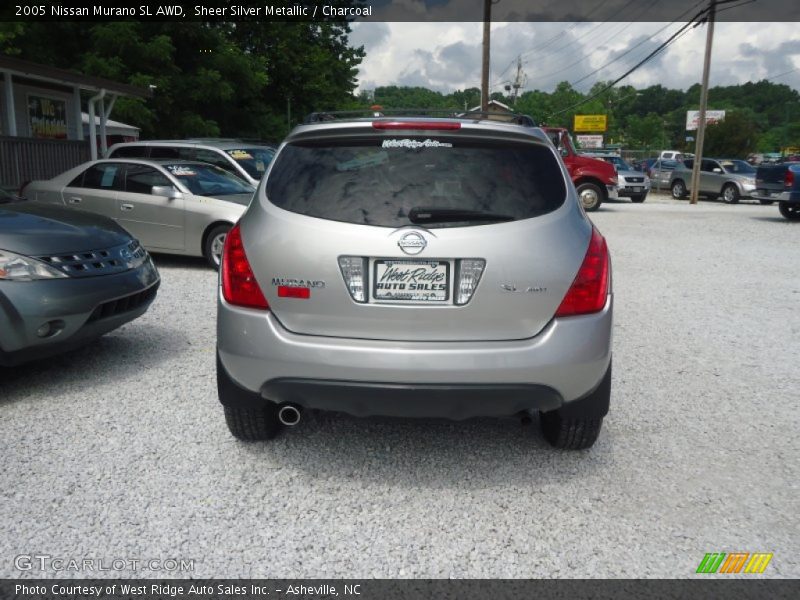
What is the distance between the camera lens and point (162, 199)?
9.15m

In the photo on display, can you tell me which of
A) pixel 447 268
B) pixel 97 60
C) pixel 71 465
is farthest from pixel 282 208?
pixel 97 60

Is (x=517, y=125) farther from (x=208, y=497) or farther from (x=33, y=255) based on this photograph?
(x=33, y=255)

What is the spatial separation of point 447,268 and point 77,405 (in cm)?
263

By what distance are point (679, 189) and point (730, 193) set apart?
2.75m

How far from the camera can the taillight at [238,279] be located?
10.1ft

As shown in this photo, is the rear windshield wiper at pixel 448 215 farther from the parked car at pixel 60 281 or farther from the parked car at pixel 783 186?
the parked car at pixel 783 186

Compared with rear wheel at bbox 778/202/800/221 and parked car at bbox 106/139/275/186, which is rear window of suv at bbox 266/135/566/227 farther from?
rear wheel at bbox 778/202/800/221

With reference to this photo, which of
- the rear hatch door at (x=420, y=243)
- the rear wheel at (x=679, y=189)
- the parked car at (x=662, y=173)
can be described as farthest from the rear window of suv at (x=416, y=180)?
the parked car at (x=662, y=173)

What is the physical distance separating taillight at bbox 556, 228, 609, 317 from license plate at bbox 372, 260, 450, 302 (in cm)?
53

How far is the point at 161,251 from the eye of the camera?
937cm

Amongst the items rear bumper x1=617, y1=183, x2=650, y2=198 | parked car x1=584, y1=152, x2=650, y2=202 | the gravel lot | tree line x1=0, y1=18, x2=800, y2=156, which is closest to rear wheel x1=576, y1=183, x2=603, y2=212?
tree line x1=0, y1=18, x2=800, y2=156

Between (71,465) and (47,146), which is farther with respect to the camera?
(47,146)

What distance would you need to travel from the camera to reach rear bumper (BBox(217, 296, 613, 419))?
9.53ft

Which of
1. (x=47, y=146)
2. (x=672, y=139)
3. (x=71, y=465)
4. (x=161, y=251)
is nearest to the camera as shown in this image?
(x=71, y=465)
